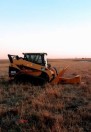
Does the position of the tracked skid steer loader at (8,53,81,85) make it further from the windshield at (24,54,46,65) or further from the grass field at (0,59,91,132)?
the grass field at (0,59,91,132)

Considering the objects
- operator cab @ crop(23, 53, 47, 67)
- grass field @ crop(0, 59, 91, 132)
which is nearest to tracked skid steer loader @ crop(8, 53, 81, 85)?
operator cab @ crop(23, 53, 47, 67)

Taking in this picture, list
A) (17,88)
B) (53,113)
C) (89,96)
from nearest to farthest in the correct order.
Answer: (53,113) < (89,96) < (17,88)

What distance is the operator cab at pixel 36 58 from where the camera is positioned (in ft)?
62.3

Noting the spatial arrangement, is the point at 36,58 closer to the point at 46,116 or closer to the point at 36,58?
the point at 36,58

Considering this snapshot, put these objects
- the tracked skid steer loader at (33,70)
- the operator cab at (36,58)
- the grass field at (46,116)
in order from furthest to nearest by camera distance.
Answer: the operator cab at (36,58) < the tracked skid steer loader at (33,70) < the grass field at (46,116)

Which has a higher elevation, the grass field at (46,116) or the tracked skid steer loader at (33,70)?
the tracked skid steer loader at (33,70)

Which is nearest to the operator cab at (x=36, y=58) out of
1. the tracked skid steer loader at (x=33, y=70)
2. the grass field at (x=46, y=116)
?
the tracked skid steer loader at (x=33, y=70)

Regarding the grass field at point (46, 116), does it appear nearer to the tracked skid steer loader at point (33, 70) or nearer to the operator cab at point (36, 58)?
the tracked skid steer loader at point (33, 70)

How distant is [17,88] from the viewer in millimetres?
16547

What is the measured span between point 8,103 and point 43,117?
322 centimetres

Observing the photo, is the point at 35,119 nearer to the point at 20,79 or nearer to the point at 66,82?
the point at 20,79

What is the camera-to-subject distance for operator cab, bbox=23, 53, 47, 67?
62.3 ft

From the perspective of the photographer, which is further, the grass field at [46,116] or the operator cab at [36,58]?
the operator cab at [36,58]

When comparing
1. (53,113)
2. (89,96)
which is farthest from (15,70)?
(53,113)
